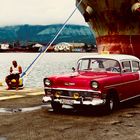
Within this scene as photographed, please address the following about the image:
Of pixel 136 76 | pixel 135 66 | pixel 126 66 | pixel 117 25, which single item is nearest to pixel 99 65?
pixel 126 66

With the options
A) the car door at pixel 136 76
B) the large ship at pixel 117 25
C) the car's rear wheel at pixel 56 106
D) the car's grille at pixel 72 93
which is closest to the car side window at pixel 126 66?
the car door at pixel 136 76

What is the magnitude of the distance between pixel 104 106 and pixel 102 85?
642mm

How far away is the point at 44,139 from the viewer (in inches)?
324

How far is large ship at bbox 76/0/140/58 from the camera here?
2412 cm

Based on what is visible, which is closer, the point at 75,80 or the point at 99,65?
the point at 75,80

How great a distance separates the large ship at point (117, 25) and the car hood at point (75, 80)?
41.5 ft

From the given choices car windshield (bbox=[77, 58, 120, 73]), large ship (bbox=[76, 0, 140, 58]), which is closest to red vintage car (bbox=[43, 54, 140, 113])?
car windshield (bbox=[77, 58, 120, 73])

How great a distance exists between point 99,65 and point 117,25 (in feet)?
42.1

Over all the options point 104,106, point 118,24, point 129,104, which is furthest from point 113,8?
point 104,106

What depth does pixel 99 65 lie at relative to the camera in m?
12.6

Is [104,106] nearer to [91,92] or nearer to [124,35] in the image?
[91,92]

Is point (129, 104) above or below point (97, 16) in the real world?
below

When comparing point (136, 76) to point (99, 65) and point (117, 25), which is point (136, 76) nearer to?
point (99, 65)

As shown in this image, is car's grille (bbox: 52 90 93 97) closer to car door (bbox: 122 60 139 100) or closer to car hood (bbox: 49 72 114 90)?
car hood (bbox: 49 72 114 90)
